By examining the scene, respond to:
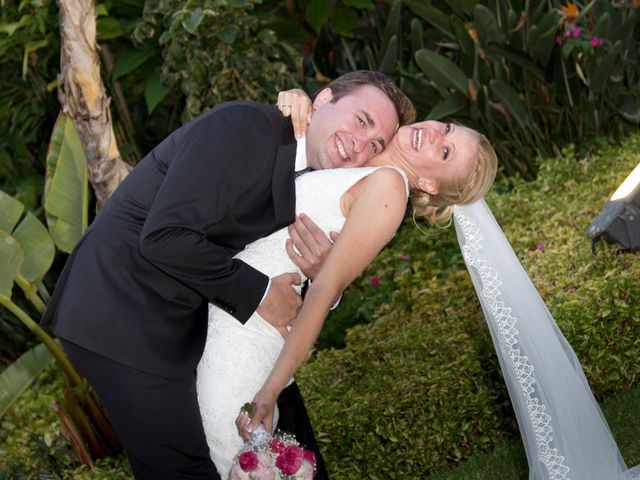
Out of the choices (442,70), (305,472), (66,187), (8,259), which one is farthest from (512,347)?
(442,70)

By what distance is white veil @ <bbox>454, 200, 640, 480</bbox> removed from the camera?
3.52 metres

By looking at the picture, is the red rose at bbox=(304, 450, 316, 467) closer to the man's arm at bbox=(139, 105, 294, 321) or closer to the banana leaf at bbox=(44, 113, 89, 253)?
the man's arm at bbox=(139, 105, 294, 321)

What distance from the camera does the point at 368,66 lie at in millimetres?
7887

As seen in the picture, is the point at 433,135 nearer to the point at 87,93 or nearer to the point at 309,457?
the point at 309,457

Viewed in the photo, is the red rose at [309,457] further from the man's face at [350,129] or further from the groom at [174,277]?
the man's face at [350,129]

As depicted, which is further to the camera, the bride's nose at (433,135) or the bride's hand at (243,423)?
the bride's nose at (433,135)

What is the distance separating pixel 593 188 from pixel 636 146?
0.74 meters

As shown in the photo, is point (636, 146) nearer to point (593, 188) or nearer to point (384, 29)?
point (593, 188)

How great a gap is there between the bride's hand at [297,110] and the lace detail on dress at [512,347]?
0.81m

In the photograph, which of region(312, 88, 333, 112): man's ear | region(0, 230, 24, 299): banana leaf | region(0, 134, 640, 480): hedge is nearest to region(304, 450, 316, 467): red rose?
region(312, 88, 333, 112): man's ear

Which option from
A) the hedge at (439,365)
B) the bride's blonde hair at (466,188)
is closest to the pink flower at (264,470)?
the bride's blonde hair at (466,188)

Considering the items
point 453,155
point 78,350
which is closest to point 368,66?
point 453,155

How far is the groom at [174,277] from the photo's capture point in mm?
2527

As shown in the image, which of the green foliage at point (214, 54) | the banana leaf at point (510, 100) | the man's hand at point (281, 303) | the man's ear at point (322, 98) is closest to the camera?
the man's hand at point (281, 303)
